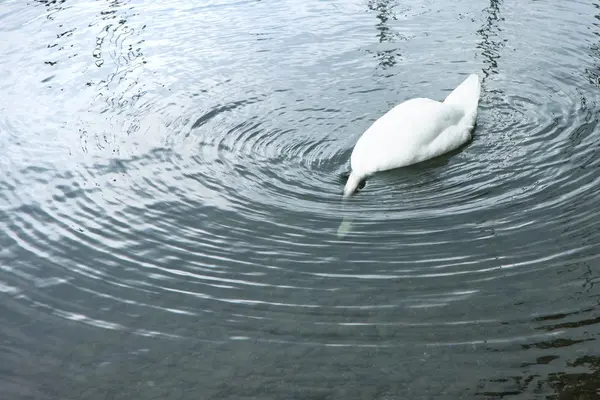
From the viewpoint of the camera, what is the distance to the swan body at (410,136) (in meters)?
7.29

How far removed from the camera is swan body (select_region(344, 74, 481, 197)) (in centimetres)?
729

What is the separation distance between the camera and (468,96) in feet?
27.0

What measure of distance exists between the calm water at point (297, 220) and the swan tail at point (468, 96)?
0.29 metres

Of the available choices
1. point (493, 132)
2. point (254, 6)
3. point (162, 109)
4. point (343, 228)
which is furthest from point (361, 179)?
point (254, 6)

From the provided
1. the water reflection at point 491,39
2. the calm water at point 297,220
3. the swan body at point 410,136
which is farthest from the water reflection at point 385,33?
the swan body at point 410,136

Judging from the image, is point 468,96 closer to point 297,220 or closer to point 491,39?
point 491,39

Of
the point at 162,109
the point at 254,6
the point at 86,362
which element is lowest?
the point at 86,362

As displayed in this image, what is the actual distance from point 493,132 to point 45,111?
5404 millimetres

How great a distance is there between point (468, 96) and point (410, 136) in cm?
119

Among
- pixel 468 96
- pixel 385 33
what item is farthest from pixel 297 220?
pixel 385 33

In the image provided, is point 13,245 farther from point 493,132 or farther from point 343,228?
point 493,132

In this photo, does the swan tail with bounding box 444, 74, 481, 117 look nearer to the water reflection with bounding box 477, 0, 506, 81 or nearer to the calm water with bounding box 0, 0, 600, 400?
the calm water with bounding box 0, 0, 600, 400

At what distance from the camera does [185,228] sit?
21.2 feet

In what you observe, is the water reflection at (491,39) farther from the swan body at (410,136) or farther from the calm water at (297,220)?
the swan body at (410,136)
